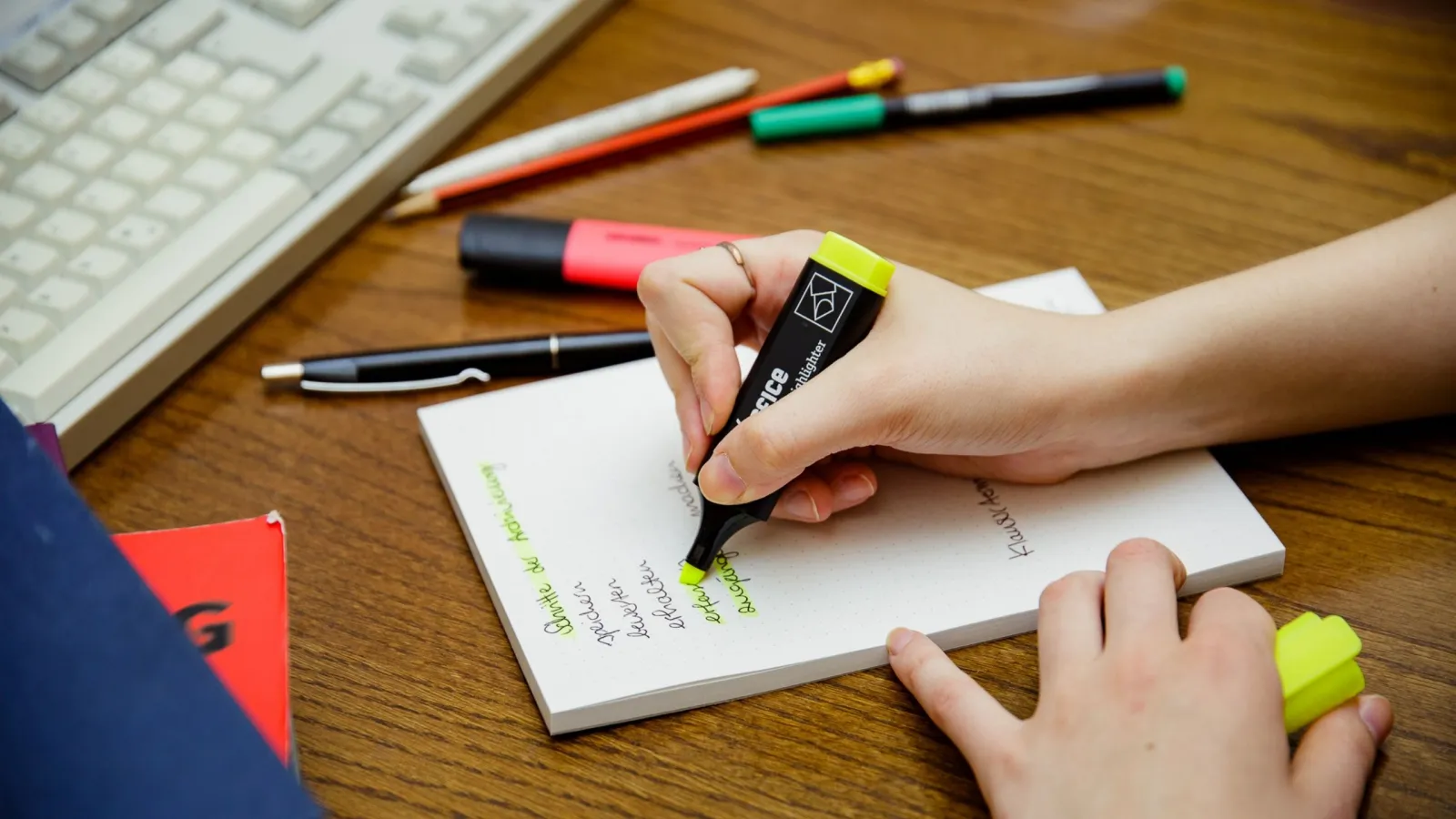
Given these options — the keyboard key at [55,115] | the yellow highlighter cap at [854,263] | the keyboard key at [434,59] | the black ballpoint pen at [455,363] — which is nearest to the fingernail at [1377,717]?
the yellow highlighter cap at [854,263]

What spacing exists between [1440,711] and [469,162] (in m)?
0.55

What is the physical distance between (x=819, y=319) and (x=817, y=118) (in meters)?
0.28

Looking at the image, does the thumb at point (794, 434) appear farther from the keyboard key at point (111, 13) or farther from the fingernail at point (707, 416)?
the keyboard key at point (111, 13)

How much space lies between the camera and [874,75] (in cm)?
74

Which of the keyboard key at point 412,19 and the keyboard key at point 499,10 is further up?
the keyboard key at point 499,10

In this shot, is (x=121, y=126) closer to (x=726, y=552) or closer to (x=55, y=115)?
(x=55, y=115)

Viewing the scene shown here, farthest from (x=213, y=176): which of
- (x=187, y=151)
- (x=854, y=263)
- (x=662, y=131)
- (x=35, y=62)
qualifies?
(x=854, y=263)

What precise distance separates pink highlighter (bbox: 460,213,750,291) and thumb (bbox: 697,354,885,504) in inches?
7.0

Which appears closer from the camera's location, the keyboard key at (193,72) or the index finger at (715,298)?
the index finger at (715,298)

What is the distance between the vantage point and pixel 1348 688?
434 mm

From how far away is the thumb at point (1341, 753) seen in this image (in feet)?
1.35

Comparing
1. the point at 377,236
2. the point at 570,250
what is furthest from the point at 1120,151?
the point at 377,236

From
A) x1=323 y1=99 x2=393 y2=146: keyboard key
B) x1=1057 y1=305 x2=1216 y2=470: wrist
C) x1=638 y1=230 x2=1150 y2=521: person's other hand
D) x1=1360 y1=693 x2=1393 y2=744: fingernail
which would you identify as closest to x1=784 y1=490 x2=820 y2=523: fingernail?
x1=638 y1=230 x2=1150 y2=521: person's other hand

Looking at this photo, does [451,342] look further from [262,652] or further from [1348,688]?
[1348,688]
